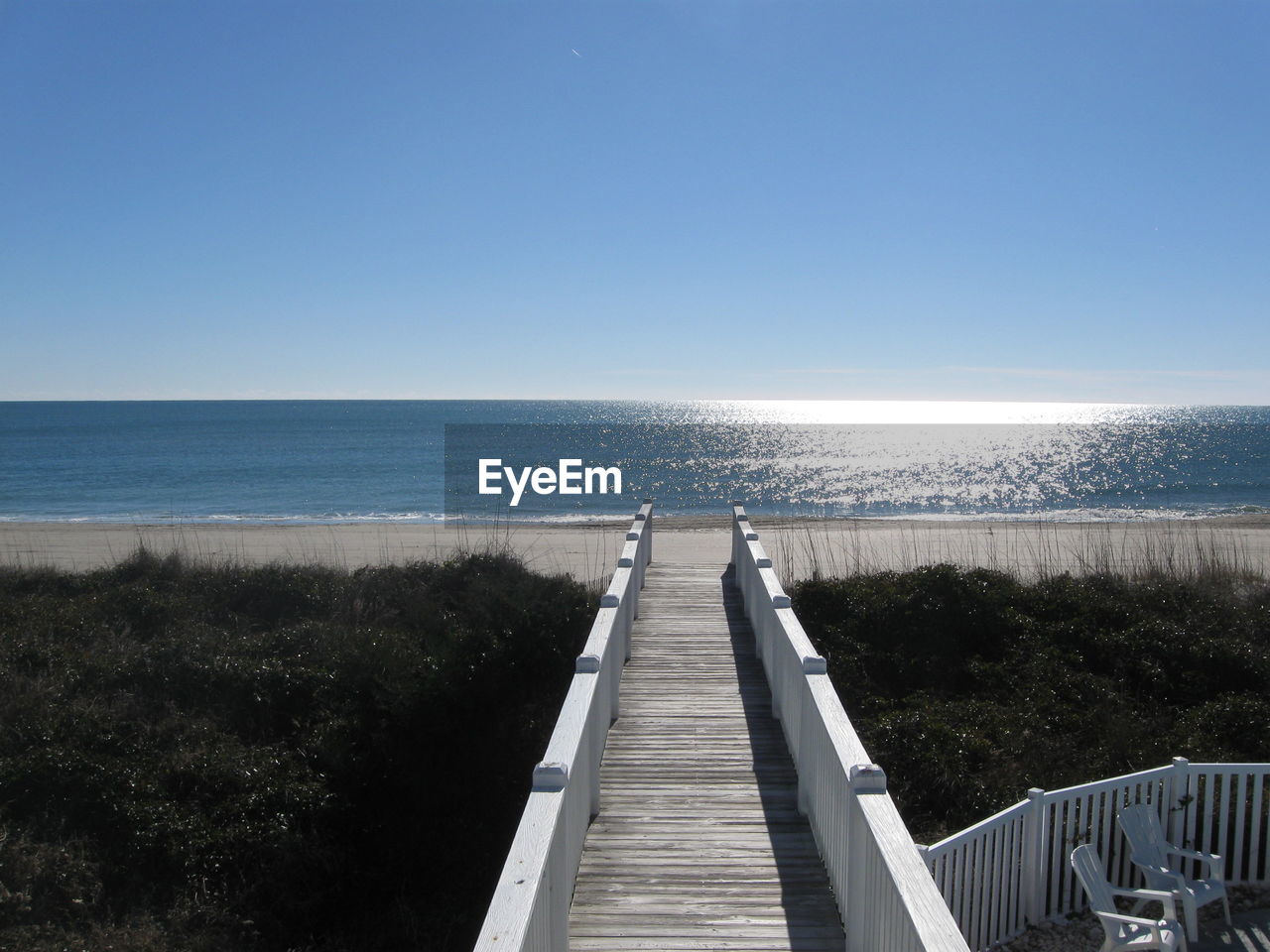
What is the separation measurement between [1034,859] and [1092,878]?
461 mm

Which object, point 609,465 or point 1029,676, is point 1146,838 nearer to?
point 1029,676

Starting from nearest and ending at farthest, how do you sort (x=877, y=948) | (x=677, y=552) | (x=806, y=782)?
1. (x=877, y=948)
2. (x=806, y=782)
3. (x=677, y=552)

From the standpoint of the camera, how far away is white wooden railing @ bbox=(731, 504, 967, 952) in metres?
3.24

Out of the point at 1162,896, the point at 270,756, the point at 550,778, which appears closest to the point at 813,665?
the point at 550,778

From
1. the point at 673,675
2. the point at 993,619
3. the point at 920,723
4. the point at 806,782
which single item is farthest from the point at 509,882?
the point at 993,619

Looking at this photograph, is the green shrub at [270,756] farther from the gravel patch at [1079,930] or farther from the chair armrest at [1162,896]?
the chair armrest at [1162,896]

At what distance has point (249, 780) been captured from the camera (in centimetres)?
1025

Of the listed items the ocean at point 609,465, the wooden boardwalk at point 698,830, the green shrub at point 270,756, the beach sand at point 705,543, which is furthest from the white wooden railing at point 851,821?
the ocean at point 609,465

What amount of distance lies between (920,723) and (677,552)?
11110mm

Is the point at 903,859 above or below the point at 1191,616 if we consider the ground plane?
above

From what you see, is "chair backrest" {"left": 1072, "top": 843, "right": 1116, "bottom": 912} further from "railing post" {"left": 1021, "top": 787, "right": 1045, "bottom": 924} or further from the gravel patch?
the gravel patch

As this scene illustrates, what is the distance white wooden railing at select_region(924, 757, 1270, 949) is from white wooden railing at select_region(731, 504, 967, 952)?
1.34 m

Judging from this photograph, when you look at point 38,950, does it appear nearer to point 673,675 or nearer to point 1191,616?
point 673,675

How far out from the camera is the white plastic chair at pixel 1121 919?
6.40m
